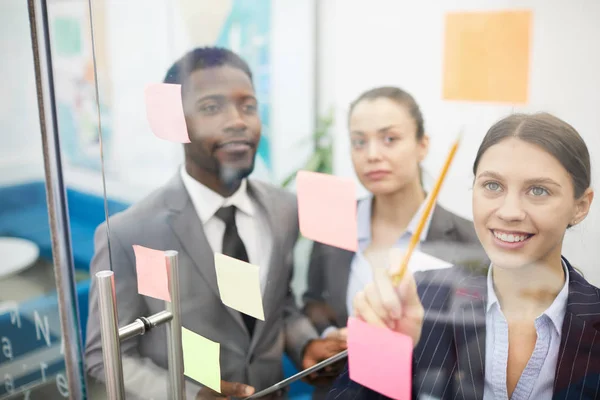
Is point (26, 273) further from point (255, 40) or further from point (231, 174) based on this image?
point (255, 40)

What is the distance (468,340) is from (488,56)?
1.46 ft

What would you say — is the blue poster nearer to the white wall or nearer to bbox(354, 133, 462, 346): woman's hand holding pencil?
the white wall

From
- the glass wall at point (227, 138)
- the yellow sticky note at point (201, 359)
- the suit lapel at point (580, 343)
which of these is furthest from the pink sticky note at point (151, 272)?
the suit lapel at point (580, 343)

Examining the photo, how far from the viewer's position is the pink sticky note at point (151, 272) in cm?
141

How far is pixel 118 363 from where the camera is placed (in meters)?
1.22

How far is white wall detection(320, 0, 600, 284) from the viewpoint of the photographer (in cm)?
80

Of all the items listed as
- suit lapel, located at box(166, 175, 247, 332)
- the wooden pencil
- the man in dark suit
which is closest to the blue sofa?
the man in dark suit

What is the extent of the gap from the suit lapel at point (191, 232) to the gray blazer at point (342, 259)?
0.22 metres

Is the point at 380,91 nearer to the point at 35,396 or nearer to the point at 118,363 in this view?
the point at 118,363

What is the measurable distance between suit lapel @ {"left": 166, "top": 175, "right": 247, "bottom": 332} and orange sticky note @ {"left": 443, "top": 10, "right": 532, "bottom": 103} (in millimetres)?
657

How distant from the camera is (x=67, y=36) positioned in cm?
155

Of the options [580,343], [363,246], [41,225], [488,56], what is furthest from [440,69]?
[41,225]

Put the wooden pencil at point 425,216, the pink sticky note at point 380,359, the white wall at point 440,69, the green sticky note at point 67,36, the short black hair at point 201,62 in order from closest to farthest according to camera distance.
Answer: the white wall at point 440,69, the wooden pencil at point 425,216, the pink sticky note at point 380,359, the short black hair at point 201,62, the green sticky note at point 67,36

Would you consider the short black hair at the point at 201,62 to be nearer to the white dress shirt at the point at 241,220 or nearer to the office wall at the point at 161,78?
the office wall at the point at 161,78
